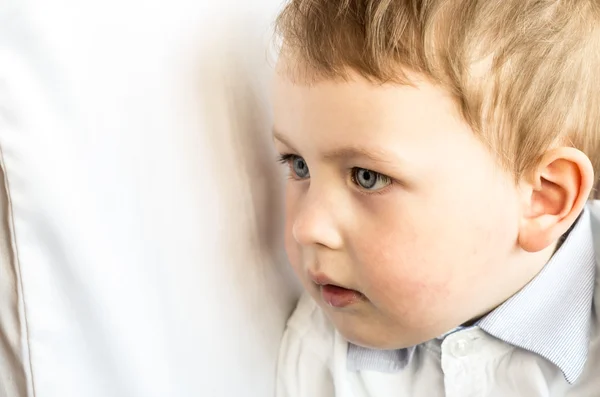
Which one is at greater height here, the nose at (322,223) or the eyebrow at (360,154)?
the eyebrow at (360,154)

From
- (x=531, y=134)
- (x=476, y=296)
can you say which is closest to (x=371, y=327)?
(x=476, y=296)

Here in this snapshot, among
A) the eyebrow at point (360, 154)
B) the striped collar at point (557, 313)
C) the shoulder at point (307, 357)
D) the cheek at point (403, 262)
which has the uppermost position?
the eyebrow at point (360, 154)

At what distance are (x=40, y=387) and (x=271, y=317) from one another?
0.93 feet

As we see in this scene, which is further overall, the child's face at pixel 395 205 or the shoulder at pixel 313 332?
the shoulder at pixel 313 332

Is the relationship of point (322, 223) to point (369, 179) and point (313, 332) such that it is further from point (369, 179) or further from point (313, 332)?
point (313, 332)

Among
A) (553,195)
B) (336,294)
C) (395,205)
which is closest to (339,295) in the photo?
(336,294)

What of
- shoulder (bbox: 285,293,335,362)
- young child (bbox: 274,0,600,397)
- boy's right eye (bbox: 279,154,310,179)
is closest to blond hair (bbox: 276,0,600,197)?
young child (bbox: 274,0,600,397)

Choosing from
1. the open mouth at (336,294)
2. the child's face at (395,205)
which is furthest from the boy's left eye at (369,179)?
the open mouth at (336,294)

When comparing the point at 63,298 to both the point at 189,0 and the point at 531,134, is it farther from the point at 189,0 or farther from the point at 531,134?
the point at 531,134

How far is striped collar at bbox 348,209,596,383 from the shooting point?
2.27 ft

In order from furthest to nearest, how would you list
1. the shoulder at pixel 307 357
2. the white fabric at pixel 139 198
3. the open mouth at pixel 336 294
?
1. the shoulder at pixel 307 357
2. the open mouth at pixel 336 294
3. the white fabric at pixel 139 198

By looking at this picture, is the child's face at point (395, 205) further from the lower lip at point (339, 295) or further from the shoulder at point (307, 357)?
the shoulder at point (307, 357)

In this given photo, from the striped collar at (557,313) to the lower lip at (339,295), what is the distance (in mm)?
134

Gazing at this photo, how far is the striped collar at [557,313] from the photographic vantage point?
0.69 m
